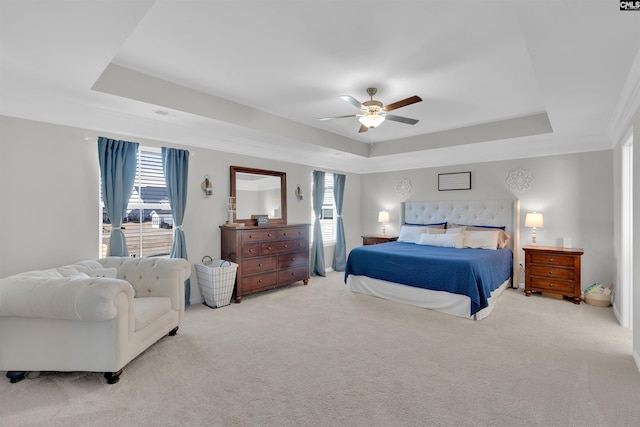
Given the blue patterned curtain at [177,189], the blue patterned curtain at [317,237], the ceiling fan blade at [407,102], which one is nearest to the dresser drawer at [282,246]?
the blue patterned curtain at [317,237]

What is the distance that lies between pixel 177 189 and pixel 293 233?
6.45ft

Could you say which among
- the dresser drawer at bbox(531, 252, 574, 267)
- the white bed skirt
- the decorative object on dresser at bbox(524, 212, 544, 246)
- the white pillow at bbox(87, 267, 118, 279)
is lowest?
the white bed skirt

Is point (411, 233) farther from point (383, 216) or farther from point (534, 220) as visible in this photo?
point (534, 220)

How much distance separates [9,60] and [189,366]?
277cm

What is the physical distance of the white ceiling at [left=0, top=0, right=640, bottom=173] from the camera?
198 centimetres

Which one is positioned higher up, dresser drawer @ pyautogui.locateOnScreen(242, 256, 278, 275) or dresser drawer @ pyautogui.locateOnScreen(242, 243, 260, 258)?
dresser drawer @ pyautogui.locateOnScreen(242, 243, 260, 258)

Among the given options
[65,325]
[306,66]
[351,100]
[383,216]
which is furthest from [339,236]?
[65,325]

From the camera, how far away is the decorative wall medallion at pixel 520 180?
203 inches

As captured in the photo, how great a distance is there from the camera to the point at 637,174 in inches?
107

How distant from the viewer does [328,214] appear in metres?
6.70

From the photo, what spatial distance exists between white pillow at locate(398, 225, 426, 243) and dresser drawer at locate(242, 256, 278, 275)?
8.09ft

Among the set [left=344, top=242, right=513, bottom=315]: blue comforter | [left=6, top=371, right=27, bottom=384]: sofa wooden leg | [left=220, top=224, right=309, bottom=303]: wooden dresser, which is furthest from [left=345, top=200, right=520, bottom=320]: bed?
[left=6, top=371, right=27, bottom=384]: sofa wooden leg

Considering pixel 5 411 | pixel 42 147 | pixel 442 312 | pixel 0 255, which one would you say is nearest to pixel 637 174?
pixel 442 312

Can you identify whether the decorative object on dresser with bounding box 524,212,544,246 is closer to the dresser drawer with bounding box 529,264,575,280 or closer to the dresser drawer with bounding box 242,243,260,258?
the dresser drawer with bounding box 529,264,575,280
